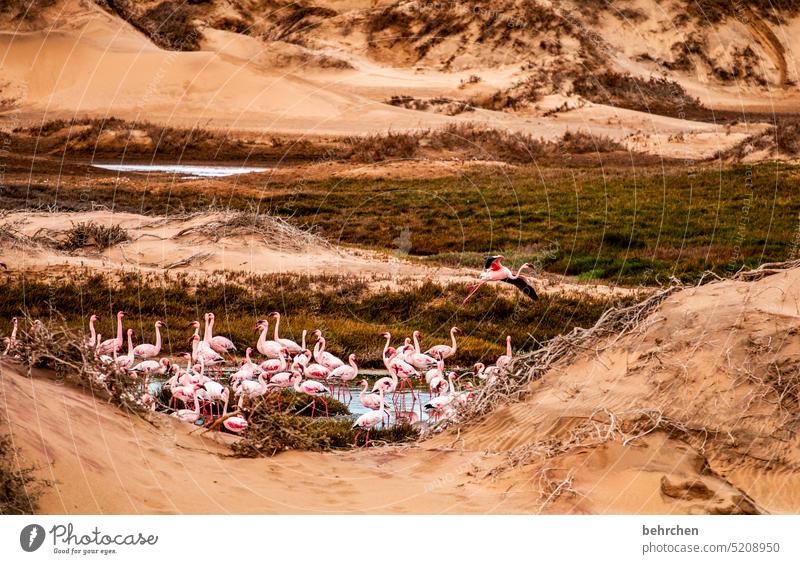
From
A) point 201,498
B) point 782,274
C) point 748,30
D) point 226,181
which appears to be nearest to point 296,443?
point 201,498

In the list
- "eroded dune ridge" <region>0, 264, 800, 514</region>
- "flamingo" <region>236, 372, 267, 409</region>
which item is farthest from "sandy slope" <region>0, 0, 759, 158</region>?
"eroded dune ridge" <region>0, 264, 800, 514</region>

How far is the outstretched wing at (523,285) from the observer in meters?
15.5

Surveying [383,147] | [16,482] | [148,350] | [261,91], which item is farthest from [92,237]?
[261,91]

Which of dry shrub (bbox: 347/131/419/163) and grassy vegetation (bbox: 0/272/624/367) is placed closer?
grassy vegetation (bbox: 0/272/624/367)

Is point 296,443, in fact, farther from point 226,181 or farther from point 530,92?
point 530,92

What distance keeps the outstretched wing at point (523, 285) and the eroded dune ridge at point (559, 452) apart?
17.9 feet

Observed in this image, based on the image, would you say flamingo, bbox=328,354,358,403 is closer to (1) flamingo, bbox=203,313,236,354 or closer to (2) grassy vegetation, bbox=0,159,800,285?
(1) flamingo, bbox=203,313,236,354

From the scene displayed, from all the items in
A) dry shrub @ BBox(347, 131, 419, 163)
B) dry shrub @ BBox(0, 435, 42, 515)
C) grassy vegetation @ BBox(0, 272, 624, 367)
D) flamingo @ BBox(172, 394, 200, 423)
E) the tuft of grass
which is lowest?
dry shrub @ BBox(347, 131, 419, 163)

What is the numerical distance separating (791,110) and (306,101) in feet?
49.1

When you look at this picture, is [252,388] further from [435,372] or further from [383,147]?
[383,147]

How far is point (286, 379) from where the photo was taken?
40.0ft

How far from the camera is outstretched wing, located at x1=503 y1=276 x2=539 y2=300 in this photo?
1555 cm
